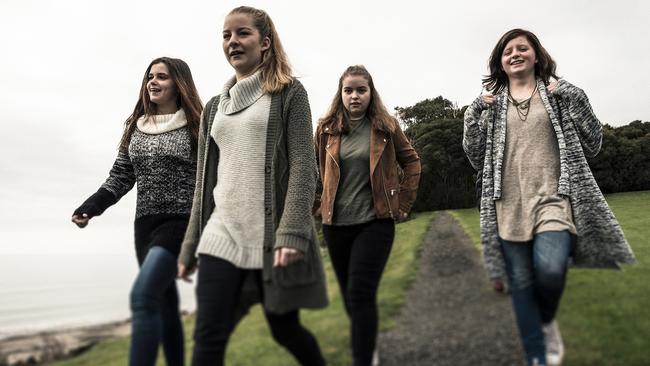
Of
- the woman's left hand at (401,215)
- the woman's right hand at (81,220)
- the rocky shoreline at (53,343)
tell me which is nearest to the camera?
the woman's right hand at (81,220)

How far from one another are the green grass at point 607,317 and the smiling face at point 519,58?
2.21 metres

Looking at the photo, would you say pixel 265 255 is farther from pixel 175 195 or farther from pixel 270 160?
pixel 175 195

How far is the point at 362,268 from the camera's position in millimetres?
3227

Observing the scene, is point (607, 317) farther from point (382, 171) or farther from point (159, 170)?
point (159, 170)

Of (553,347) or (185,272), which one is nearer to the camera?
(185,272)

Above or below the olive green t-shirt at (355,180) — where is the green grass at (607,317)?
below

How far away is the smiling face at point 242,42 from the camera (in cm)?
268

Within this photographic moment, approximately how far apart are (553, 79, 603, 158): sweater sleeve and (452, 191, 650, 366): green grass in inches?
63.9

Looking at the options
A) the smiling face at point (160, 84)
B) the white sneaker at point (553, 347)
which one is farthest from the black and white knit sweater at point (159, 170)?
the white sneaker at point (553, 347)

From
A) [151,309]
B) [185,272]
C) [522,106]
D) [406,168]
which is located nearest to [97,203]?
[151,309]

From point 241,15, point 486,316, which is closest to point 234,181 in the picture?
point 241,15

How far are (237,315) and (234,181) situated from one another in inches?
27.7

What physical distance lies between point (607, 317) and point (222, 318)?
4.34 m

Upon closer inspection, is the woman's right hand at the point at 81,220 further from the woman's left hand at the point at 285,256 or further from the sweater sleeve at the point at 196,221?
the woman's left hand at the point at 285,256
